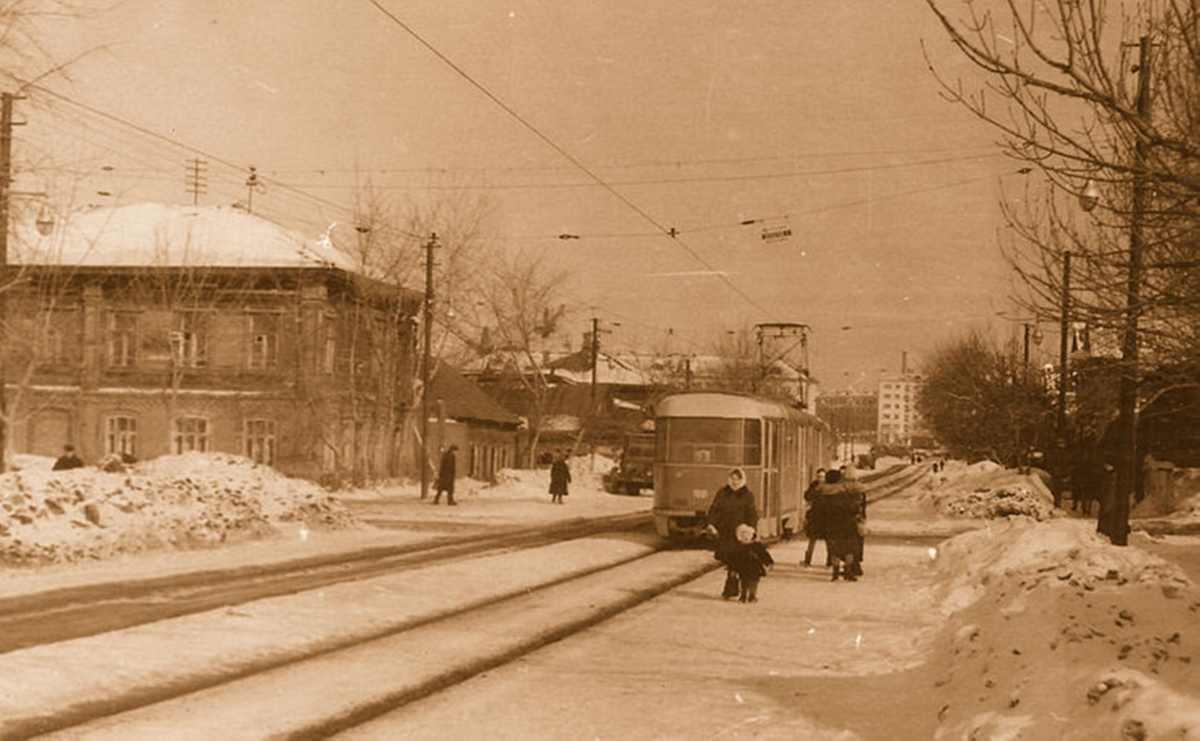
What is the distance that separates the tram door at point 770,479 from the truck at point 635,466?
29.6 metres

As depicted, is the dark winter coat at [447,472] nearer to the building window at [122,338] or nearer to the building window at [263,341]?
the building window at [263,341]

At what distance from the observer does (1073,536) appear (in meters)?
18.5

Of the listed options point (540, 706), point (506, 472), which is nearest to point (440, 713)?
point (540, 706)

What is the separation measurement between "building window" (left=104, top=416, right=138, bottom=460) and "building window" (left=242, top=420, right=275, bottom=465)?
168 inches

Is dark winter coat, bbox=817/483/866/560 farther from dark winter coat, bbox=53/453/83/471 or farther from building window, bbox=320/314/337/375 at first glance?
building window, bbox=320/314/337/375

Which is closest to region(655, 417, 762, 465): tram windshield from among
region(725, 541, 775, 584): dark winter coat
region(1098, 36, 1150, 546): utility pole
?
region(1098, 36, 1150, 546): utility pole

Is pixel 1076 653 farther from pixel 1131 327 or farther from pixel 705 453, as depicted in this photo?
pixel 705 453

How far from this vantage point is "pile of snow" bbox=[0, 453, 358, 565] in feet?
67.8

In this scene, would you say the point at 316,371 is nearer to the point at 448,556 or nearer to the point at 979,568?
the point at 448,556

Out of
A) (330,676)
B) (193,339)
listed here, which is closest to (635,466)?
(193,339)

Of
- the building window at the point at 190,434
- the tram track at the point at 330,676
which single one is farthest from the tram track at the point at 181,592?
the building window at the point at 190,434

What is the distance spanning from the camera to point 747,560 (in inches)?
705

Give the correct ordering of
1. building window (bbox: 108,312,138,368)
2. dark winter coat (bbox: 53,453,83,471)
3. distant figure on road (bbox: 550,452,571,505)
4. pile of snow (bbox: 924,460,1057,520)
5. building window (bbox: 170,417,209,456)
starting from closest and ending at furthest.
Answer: dark winter coat (bbox: 53,453,83,471), pile of snow (bbox: 924,460,1057,520), distant figure on road (bbox: 550,452,571,505), building window (bbox: 170,417,209,456), building window (bbox: 108,312,138,368)

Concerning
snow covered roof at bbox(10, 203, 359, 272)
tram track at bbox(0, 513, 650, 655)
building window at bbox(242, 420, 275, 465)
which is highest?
snow covered roof at bbox(10, 203, 359, 272)
